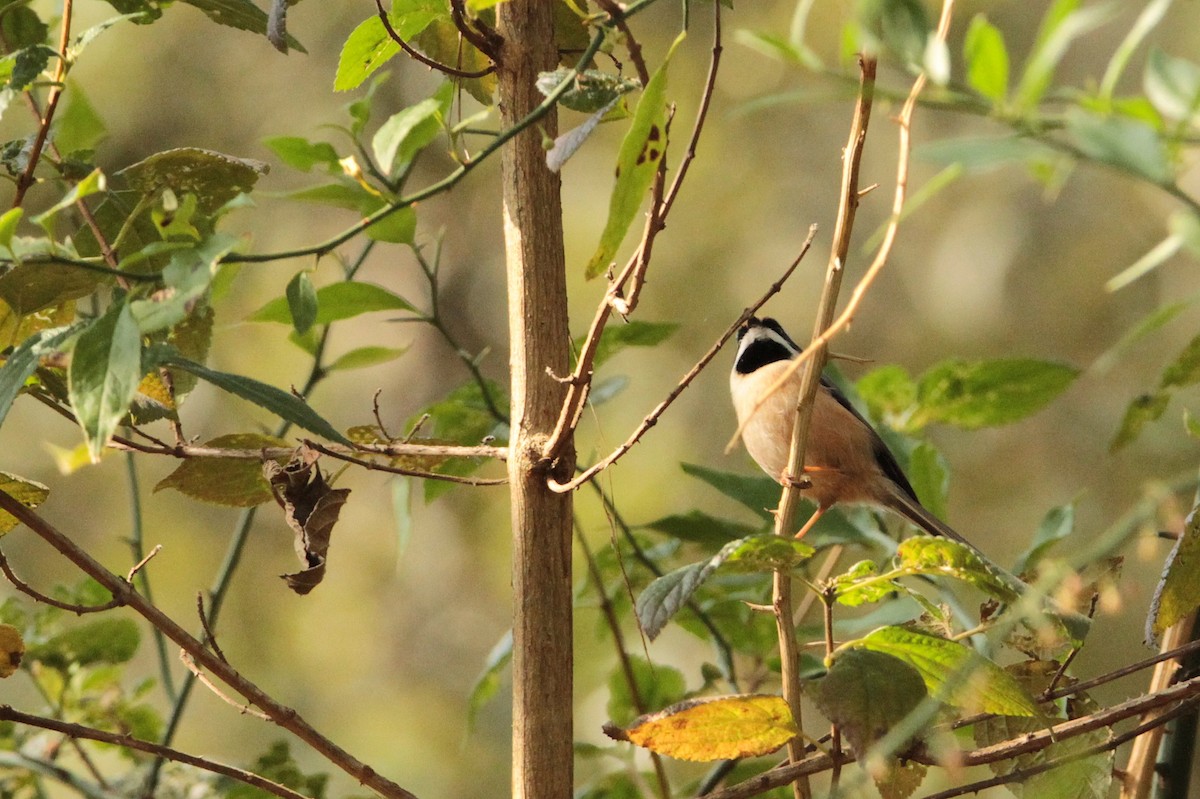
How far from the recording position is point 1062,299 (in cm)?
444

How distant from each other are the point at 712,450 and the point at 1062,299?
150 cm

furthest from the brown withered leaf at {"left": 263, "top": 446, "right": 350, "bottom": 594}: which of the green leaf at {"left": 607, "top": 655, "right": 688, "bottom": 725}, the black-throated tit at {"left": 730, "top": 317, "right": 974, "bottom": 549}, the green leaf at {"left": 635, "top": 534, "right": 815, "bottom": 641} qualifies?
the black-throated tit at {"left": 730, "top": 317, "right": 974, "bottom": 549}

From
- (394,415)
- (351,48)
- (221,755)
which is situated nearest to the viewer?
(351,48)

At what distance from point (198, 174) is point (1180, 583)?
0.87 m

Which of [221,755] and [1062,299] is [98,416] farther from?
[1062,299]

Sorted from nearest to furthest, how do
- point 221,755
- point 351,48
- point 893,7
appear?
1. point 893,7
2. point 351,48
3. point 221,755

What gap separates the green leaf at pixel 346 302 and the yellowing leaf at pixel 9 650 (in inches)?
15.0

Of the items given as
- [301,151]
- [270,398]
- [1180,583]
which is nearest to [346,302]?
[301,151]

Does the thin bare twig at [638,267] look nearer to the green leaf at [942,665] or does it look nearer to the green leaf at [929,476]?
the green leaf at [942,665]

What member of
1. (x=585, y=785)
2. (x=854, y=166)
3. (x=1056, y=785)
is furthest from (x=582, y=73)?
(x=585, y=785)

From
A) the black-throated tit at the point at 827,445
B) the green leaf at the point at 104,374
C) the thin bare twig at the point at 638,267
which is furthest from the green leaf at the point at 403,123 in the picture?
the black-throated tit at the point at 827,445

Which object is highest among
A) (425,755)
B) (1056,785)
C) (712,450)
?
(712,450)

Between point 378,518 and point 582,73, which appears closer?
point 582,73

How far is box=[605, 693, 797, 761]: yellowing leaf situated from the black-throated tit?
3.82 ft
